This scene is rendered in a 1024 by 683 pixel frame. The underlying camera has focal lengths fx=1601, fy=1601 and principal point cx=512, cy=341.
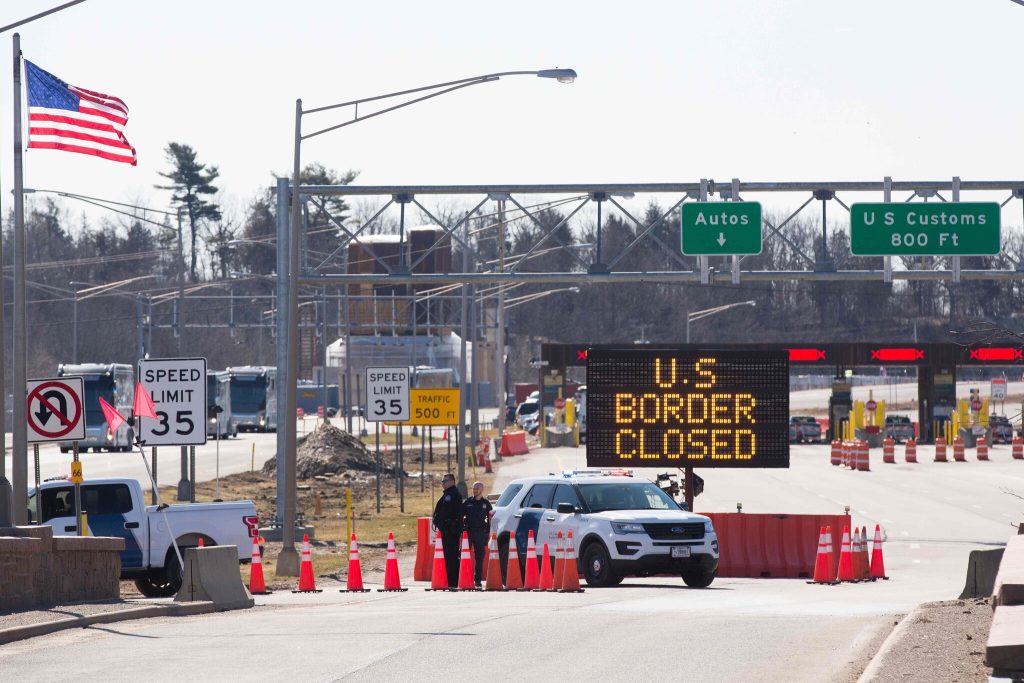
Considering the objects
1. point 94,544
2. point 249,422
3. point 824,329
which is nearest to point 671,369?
point 94,544

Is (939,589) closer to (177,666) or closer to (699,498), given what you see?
(177,666)

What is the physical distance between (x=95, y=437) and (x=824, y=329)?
316 feet

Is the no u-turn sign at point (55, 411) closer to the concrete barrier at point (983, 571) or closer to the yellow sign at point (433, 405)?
the concrete barrier at point (983, 571)

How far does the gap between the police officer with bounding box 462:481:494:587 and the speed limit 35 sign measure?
959 cm

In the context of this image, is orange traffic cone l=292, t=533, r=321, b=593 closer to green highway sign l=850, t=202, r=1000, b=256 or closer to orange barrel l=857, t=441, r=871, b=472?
green highway sign l=850, t=202, r=1000, b=256

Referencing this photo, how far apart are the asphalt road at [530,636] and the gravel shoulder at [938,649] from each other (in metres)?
0.39

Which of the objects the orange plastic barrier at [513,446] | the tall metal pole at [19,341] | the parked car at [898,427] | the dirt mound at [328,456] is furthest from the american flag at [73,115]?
the parked car at [898,427]

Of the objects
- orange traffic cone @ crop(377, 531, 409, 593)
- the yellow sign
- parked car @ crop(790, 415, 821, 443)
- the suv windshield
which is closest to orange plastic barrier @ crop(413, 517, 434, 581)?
orange traffic cone @ crop(377, 531, 409, 593)

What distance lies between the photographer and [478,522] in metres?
23.0

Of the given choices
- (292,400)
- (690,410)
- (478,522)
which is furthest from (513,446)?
(478,522)

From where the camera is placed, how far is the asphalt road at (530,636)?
12352 millimetres

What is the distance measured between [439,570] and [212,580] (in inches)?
159

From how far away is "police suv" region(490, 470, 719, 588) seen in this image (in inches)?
867

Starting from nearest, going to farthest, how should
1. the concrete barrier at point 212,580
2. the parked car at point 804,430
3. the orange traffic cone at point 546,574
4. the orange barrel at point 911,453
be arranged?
the concrete barrier at point 212,580, the orange traffic cone at point 546,574, the orange barrel at point 911,453, the parked car at point 804,430
